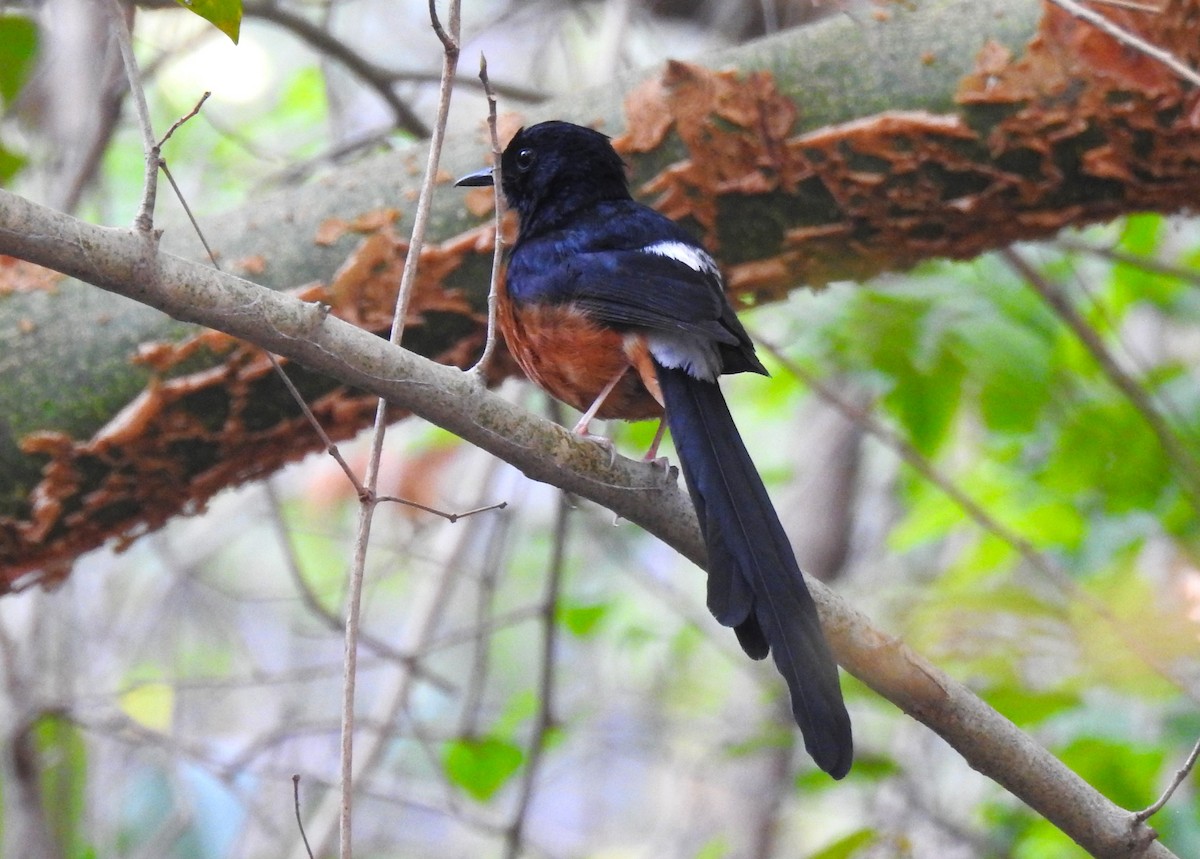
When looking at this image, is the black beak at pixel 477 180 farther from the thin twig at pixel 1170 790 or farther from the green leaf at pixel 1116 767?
the green leaf at pixel 1116 767

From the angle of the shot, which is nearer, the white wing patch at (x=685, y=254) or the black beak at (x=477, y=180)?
the white wing patch at (x=685, y=254)

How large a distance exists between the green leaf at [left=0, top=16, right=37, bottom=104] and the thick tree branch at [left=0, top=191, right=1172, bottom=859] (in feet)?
5.92

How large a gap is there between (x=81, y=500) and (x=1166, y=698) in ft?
8.12

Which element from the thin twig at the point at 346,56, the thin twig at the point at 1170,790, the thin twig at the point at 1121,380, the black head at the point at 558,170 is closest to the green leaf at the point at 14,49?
the thin twig at the point at 346,56

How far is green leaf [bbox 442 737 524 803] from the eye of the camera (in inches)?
131

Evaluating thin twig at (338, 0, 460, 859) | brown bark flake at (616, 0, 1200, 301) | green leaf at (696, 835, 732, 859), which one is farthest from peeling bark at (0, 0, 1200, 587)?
green leaf at (696, 835, 732, 859)

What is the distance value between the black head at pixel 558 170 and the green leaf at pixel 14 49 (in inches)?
47.9

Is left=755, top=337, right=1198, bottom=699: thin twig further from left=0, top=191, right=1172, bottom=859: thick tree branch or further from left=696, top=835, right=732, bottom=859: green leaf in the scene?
left=696, top=835, right=732, bottom=859: green leaf

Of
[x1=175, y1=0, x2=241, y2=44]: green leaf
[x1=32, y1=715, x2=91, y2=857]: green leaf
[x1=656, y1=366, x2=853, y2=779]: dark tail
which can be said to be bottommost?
[x1=656, y1=366, x2=853, y2=779]: dark tail

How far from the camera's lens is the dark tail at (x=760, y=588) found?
1564mm

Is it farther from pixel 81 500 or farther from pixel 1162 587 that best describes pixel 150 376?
pixel 1162 587

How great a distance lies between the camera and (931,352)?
296 cm

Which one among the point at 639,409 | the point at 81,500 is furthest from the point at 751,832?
the point at 81,500

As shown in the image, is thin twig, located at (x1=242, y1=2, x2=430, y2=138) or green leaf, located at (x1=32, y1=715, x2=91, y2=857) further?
green leaf, located at (x1=32, y1=715, x2=91, y2=857)
